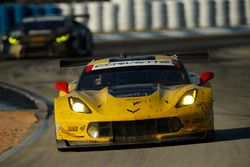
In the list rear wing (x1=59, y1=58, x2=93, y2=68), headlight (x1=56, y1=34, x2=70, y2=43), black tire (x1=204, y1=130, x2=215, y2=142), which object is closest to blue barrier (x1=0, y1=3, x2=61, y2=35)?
headlight (x1=56, y1=34, x2=70, y2=43)

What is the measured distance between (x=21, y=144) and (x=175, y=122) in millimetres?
2271

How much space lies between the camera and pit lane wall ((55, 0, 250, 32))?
36.9 m

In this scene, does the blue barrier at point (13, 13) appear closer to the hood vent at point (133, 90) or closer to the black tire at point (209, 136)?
the hood vent at point (133, 90)

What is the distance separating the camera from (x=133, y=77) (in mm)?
10797

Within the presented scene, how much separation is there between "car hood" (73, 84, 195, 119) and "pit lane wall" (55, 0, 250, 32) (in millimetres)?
26815

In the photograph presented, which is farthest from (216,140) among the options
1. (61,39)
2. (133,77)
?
(61,39)

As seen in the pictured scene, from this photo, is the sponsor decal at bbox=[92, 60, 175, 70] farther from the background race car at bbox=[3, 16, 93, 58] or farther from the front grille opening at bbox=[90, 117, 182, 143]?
the background race car at bbox=[3, 16, 93, 58]

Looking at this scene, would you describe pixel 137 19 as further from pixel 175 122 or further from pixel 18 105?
pixel 175 122

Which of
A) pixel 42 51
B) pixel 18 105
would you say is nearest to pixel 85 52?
pixel 42 51

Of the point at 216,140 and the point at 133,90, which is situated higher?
the point at 133,90

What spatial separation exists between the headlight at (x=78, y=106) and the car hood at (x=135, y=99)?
1.7 inches

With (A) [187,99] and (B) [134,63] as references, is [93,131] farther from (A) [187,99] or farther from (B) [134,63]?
(B) [134,63]

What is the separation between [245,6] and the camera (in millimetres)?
37656

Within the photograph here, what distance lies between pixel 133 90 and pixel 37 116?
13.9 ft
